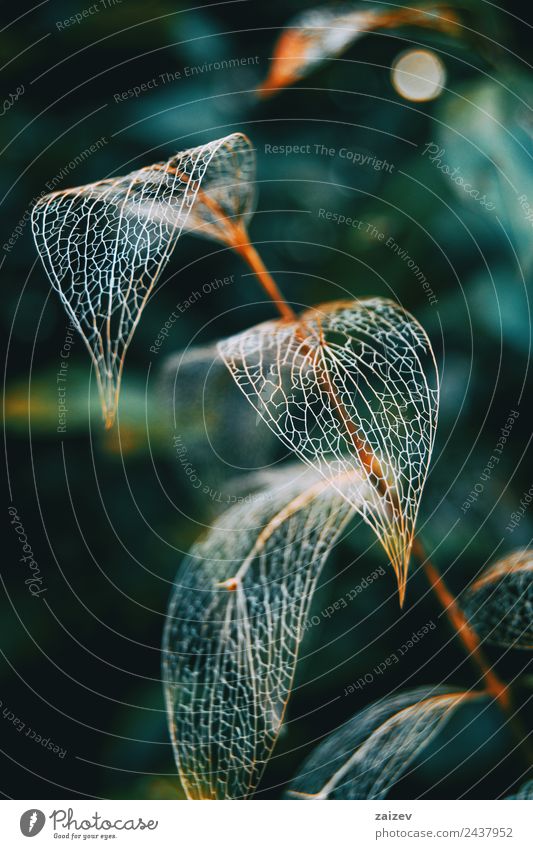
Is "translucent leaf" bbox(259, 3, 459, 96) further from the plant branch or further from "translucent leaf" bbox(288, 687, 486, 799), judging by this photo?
"translucent leaf" bbox(288, 687, 486, 799)

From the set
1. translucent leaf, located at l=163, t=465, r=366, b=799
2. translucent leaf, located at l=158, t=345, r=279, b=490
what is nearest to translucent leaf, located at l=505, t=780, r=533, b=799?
translucent leaf, located at l=163, t=465, r=366, b=799

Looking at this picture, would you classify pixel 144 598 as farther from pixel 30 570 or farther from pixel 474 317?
pixel 474 317

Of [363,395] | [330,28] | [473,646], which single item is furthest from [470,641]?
[330,28]

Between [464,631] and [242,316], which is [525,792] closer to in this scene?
[464,631]

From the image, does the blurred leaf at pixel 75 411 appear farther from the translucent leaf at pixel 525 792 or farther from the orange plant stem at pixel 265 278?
the translucent leaf at pixel 525 792

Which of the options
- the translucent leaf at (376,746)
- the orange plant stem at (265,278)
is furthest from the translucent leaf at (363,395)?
the translucent leaf at (376,746)

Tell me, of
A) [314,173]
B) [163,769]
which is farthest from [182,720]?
[314,173]

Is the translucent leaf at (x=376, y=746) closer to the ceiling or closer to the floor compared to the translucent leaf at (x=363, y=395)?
closer to the floor
